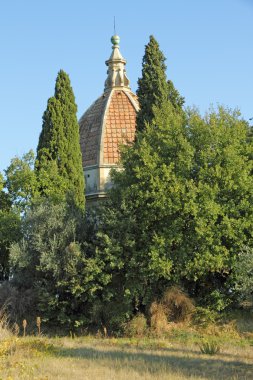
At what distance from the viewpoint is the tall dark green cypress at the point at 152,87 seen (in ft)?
86.7

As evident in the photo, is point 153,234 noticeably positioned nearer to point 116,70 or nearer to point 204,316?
point 204,316

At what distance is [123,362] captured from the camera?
521 inches

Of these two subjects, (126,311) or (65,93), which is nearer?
(126,311)

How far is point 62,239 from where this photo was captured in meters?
20.7

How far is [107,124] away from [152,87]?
95.7 ft

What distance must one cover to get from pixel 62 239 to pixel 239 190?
21.2 ft

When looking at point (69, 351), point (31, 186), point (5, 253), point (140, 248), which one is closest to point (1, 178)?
point (31, 186)

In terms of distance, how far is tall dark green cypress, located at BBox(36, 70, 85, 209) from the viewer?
2617 cm

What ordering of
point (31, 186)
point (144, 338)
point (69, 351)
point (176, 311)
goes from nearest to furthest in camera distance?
1. point (69, 351)
2. point (144, 338)
3. point (176, 311)
4. point (31, 186)

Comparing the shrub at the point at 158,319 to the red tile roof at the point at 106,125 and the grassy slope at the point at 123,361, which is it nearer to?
the grassy slope at the point at 123,361

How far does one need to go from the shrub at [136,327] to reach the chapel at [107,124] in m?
25.5

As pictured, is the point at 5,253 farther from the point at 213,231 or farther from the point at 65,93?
the point at 213,231

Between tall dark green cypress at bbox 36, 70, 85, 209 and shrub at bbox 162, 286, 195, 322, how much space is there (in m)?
7.42

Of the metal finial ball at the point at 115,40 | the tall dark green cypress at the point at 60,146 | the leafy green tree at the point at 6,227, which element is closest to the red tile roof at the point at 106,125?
the metal finial ball at the point at 115,40
